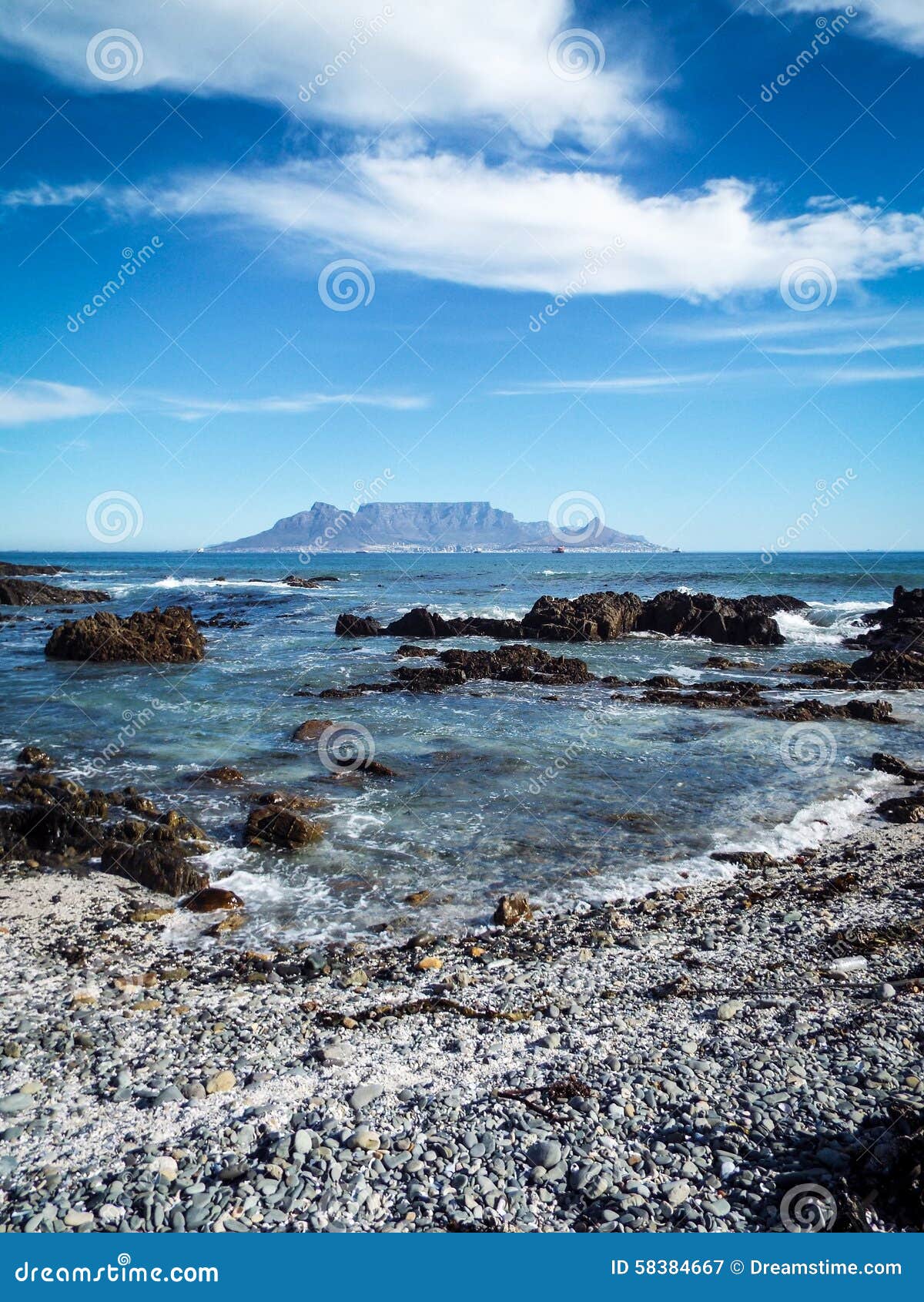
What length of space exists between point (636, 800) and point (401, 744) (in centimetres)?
608

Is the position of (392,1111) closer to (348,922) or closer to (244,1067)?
(244,1067)

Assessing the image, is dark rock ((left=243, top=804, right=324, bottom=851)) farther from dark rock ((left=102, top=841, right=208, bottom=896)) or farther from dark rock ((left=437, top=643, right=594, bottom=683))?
dark rock ((left=437, top=643, right=594, bottom=683))

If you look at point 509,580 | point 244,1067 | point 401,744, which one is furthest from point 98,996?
point 509,580

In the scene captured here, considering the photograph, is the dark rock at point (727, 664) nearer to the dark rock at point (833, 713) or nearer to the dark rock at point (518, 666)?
the dark rock at point (518, 666)

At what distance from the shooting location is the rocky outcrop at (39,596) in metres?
56.1

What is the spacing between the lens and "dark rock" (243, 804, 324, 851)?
11.3 meters

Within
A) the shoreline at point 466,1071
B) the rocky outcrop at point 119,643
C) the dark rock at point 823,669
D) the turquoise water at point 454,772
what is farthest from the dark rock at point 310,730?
the dark rock at point 823,669

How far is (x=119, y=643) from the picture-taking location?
29.8m

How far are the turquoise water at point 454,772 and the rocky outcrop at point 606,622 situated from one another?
465 cm

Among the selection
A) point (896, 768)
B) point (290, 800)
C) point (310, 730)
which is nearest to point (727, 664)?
point (896, 768)

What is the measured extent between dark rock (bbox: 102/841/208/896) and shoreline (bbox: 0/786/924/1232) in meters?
0.75

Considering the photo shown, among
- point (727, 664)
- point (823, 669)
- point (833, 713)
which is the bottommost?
point (833, 713)

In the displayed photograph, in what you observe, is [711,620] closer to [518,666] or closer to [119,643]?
[518,666]

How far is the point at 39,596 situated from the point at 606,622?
45.3 metres
